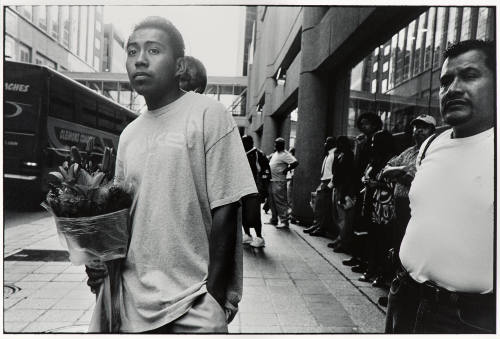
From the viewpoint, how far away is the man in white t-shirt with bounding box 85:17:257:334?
1509mm

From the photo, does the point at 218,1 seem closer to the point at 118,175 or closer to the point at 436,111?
the point at 118,175

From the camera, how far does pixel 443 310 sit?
1869mm

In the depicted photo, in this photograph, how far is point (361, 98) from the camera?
313 inches

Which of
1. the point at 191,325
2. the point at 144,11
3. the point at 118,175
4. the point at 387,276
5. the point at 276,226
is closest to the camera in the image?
the point at 191,325

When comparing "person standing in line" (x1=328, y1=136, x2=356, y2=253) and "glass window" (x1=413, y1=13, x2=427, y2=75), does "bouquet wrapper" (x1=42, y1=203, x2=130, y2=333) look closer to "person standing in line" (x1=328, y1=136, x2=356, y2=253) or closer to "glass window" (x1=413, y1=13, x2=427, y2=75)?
"person standing in line" (x1=328, y1=136, x2=356, y2=253)

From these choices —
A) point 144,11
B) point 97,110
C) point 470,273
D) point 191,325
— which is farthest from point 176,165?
point 97,110

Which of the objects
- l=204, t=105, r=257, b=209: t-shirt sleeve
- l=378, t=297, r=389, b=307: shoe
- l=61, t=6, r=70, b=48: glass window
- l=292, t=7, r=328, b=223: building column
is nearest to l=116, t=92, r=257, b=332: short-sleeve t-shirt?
l=204, t=105, r=257, b=209: t-shirt sleeve

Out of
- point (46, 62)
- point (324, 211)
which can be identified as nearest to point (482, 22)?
point (324, 211)

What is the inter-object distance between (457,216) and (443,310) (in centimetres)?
41

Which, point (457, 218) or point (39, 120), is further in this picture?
point (39, 120)

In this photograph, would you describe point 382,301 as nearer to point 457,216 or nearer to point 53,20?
point 457,216

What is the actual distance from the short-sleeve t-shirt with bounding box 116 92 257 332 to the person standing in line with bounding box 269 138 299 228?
7.50 m

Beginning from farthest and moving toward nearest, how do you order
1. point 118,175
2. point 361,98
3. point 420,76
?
point 361,98 < point 420,76 < point 118,175

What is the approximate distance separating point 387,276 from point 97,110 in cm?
1017
